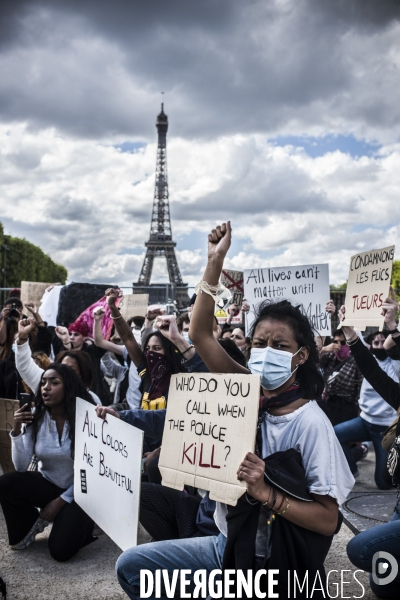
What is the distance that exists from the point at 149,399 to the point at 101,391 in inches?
83.5

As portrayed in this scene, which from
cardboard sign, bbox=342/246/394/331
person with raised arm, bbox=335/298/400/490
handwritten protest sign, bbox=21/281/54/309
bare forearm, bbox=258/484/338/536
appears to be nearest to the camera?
bare forearm, bbox=258/484/338/536

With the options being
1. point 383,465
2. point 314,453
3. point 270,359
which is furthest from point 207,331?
point 383,465

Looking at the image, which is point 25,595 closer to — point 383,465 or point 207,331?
point 207,331

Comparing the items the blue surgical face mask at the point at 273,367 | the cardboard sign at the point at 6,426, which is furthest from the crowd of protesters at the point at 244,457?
the cardboard sign at the point at 6,426

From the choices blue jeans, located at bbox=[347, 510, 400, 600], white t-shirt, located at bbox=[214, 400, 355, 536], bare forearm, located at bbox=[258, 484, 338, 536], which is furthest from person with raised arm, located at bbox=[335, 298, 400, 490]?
bare forearm, located at bbox=[258, 484, 338, 536]

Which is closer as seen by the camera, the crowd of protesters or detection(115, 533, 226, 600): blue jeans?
the crowd of protesters

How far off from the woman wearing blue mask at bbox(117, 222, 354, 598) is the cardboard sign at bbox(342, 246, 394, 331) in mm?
2334

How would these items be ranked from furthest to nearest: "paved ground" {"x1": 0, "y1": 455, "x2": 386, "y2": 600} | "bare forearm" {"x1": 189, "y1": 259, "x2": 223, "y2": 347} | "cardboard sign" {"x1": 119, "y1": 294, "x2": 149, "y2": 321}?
"cardboard sign" {"x1": 119, "y1": 294, "x2": 149, "y2": 321}, "paved ground" {"x1": 0, "y1": 455, "x2": 386, "y2": 600}, "bare forearm" {"x1": 189, "y1": 259, "x2": 223, "y2": 347}

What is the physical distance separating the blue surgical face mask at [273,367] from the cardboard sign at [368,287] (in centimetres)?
246

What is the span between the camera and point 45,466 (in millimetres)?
4473

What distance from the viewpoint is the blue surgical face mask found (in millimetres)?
2422

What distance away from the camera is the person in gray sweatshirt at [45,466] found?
4.30m

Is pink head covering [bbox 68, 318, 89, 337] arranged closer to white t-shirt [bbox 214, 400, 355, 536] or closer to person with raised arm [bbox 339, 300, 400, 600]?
person with raised arm [bbox 339, 300, 400, 600]

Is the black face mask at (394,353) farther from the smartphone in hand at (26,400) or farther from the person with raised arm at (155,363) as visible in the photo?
the smartphone in hand at (26,400)
